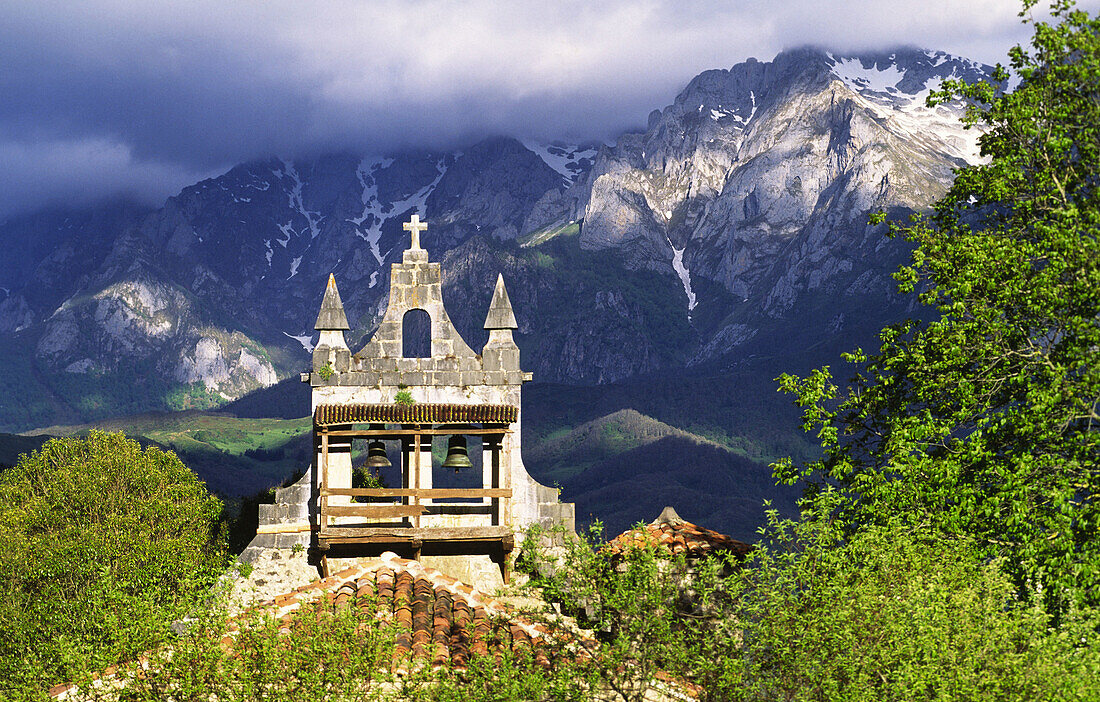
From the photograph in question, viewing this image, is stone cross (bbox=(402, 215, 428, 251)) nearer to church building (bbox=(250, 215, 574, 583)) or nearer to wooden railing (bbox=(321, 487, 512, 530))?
church building (bbox=(250, 215, 574, 583))

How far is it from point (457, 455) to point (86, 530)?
32.3 meters

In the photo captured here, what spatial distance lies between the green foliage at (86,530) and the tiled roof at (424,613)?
295cm

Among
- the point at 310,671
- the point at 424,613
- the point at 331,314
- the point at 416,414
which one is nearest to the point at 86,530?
the point at 331,314

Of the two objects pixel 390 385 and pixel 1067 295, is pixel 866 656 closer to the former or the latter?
pixel 1067 295

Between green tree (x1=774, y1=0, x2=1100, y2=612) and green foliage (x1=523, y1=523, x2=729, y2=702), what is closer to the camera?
green foliage (x1=523, y1=523, x2=729, y2=702)

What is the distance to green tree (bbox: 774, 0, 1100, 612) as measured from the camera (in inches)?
884

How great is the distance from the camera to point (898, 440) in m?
24.6

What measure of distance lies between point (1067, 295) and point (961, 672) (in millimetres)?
11415

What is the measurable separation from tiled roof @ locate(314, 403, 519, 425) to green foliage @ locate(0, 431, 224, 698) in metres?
4.61

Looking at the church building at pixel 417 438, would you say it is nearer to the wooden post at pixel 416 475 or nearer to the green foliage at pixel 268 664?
the wooden post at pixel 416 475

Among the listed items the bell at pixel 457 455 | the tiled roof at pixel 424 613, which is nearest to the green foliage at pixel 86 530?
the tiled roof at pixel 424 613

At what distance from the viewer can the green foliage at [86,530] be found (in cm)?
3406

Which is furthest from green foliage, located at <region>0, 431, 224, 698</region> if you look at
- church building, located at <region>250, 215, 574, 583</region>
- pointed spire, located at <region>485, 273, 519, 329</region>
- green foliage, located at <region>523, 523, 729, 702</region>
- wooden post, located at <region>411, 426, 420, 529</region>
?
pointed spire, located at <region>485, 273, 519, 329</region>

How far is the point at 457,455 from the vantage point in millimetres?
28438
